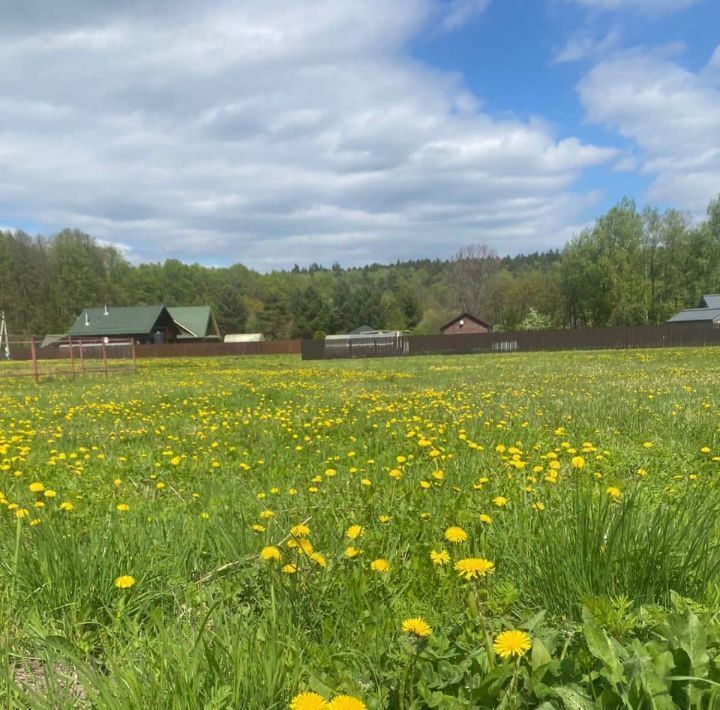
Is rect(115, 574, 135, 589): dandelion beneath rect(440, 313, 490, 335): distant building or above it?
beneath

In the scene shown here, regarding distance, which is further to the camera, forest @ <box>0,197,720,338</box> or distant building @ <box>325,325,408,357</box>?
forest @ <box>0,197,720,338</box>

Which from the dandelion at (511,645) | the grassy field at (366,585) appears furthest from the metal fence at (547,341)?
the dandelion at (511,645)

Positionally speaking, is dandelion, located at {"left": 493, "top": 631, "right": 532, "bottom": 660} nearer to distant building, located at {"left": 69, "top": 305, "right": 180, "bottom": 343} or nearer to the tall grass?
the tall grass

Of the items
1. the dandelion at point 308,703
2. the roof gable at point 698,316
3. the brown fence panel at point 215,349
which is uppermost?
the roof gable at point 698,316

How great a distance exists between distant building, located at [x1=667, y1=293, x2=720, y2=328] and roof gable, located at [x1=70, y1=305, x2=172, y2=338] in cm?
5825

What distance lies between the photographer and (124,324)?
6538cm

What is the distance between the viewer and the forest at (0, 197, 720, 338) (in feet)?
212

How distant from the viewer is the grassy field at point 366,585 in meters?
1.41

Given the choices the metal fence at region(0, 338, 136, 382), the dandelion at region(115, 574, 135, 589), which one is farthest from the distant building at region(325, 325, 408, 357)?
the dandelion at region(115, 574, 135, 589)

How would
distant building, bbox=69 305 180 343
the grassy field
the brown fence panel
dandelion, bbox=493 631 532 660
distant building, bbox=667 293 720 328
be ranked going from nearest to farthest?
dandelion, bbox=493 631 532 660
the grassy field
distant building, bbox=667 293 720 328
the brown fence panel
distant building, bbox=69 305 180 343

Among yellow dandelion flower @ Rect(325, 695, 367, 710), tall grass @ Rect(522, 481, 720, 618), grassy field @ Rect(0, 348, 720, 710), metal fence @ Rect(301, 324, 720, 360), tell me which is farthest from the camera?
metal fence @ Rect(301, 324, 720, 360)

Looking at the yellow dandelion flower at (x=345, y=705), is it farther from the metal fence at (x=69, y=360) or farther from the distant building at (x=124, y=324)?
the distant building at (x=124, y=324)

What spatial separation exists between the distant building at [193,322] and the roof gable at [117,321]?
20.7 feet

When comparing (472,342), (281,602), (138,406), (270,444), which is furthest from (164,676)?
(472,342)
